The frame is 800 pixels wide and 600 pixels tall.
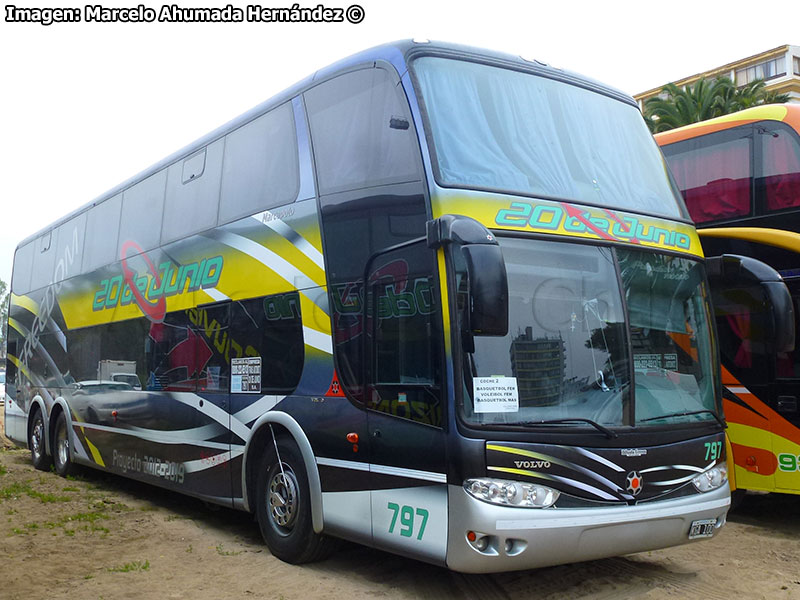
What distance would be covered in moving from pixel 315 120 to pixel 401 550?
3740 mm

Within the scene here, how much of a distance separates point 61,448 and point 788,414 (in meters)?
10.6

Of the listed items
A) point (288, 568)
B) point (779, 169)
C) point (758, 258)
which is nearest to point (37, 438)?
point (288, 568)

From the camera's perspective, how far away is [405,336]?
6.23m

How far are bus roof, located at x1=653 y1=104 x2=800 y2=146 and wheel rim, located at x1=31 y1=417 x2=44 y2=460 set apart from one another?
10.8 meters

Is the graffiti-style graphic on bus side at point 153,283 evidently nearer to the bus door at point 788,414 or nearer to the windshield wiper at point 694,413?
the windshield wiper at point 694,413

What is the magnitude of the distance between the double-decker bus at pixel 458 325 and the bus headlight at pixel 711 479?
0.9 inches

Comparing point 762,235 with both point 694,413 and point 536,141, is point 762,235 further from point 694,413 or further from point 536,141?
point 536,141

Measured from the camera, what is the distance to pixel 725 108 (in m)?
37.4

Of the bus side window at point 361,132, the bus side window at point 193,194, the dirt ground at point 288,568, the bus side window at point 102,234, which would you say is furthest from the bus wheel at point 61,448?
the bus side window at point 361,132

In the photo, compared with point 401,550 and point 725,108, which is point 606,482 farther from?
point 725,108

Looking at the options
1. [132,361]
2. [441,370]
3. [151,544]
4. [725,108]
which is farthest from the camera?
[725,108]

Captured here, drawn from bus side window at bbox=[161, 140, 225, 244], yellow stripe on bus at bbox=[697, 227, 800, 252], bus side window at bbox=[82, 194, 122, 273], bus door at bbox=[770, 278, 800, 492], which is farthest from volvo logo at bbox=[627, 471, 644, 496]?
bus side window at bbox=[82, 194, 122, 273]

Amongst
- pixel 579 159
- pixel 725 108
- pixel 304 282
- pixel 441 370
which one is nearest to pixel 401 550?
pixel 441 370

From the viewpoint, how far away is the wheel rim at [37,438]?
583 inches
